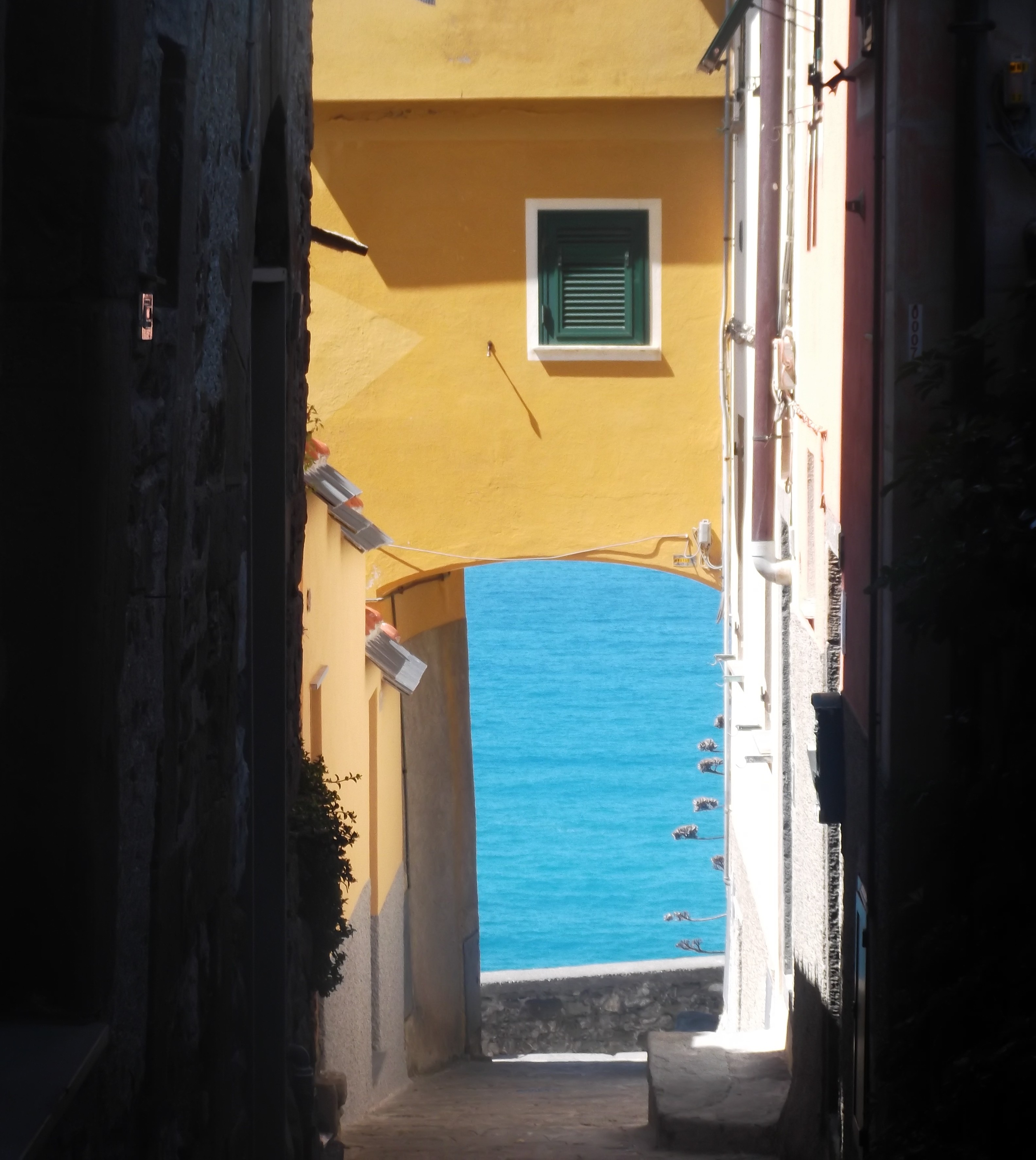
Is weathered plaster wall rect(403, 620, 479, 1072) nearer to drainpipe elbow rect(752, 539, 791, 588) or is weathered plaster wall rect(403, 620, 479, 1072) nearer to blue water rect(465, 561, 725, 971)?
blue water rect(465, 561, 725, 971)

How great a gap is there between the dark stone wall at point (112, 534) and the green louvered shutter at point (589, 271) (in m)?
8.21

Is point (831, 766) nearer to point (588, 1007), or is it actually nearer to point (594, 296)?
point (594, 296)

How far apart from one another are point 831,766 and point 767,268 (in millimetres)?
4113

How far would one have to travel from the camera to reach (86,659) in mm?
2895

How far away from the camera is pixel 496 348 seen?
12016 mm

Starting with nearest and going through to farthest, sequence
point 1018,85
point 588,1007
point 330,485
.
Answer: point 1018,85
point 330,485
point 588,1007

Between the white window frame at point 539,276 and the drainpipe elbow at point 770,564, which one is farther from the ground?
the white window frame at point 539,276

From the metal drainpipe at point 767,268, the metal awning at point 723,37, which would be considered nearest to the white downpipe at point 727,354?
the metal awning at point 723,37

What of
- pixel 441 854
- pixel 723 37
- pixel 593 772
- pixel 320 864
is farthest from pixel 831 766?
pixel 593 772

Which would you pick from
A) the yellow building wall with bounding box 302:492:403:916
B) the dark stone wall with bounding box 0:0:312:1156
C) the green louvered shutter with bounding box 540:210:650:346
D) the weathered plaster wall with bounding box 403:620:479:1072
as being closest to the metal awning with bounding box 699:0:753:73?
the green louvered shutter with bounding box 540:210:650:346

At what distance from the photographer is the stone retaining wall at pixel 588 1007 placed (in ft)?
54.9

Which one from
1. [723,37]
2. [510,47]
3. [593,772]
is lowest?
[593,772]

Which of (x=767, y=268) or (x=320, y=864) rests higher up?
(x=767, y=268)

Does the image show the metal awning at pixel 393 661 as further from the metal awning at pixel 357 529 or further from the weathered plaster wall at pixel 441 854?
the weathered plaster wall at pixel 441 854
